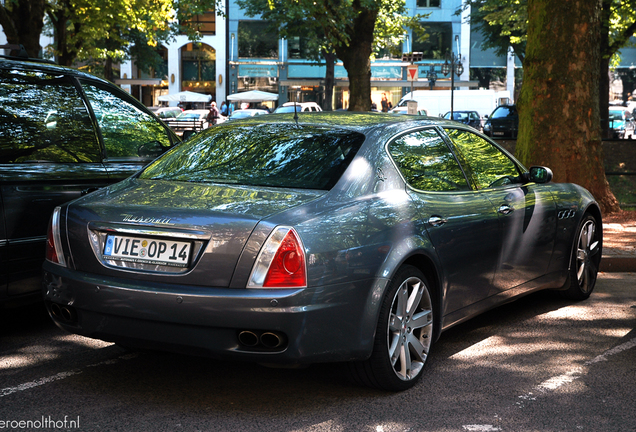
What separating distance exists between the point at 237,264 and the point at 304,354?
51 centimetres

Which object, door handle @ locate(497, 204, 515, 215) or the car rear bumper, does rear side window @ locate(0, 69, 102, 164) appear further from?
door handle @ locate(497, 204, 515, 215)

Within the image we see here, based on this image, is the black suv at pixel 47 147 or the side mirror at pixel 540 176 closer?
the black suv at pixel 47 147

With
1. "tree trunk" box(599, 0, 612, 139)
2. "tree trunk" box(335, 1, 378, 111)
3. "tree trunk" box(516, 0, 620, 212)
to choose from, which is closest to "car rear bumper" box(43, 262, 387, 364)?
"tree trunk" box(516, 0, 620, 212)

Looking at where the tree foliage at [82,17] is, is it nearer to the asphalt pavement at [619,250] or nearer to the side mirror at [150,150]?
the side mirror at [150,150]

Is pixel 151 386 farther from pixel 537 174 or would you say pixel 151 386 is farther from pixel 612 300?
pixel 612 300

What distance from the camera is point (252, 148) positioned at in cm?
457

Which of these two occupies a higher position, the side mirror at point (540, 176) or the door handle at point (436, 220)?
the side mirror at point (540, 176)

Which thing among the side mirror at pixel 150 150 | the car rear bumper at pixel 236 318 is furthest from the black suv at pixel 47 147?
the car rear bumper at pixel 236 318

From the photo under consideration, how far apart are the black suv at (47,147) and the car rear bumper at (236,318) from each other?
4.05ft

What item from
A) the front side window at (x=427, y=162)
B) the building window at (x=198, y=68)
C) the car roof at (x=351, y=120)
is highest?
the building window at (x=198, y=68)

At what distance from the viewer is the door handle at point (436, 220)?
442cm

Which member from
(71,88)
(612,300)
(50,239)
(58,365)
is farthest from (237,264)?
(612,300)

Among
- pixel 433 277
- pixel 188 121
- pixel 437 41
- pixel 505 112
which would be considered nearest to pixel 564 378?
→ pixel 433 277

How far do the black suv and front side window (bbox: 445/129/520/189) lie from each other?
7.68ft
